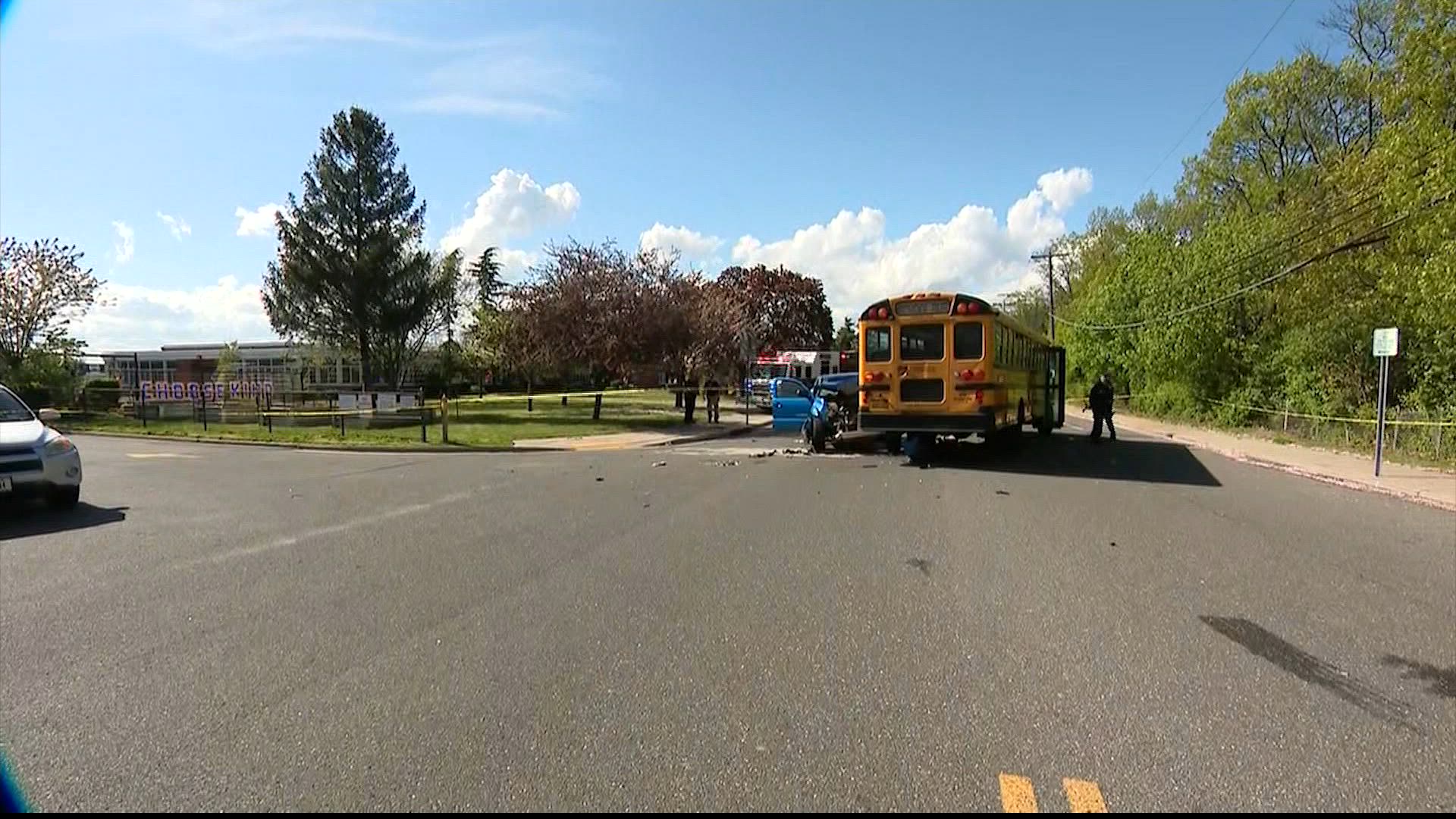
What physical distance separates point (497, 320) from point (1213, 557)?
3325 cm

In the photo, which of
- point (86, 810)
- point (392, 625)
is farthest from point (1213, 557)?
point (86, 810)

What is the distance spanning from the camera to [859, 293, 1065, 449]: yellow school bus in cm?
1479

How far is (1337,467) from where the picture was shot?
610 inches

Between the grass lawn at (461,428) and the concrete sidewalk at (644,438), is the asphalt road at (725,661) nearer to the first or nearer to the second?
the concrete sidewalk at (644,438)

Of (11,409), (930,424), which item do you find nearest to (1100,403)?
(930,424)

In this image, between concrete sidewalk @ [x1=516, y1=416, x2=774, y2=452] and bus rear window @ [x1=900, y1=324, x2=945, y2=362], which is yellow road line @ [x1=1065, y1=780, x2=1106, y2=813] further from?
concrete sidewalk @ [x1=516, y1=416, x2=774, y2=452]

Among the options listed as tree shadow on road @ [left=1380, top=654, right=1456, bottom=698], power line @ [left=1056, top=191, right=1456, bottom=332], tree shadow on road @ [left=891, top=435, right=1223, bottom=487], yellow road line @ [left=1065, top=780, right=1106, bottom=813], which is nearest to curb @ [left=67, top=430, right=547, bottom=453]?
tree shadow on road @ [left=891, top=435, right=1223, bottom=487]

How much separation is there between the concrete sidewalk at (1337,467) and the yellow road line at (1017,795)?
1122cm

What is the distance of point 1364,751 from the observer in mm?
3576

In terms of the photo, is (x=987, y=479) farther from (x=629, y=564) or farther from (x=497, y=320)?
(x=497, y=320)

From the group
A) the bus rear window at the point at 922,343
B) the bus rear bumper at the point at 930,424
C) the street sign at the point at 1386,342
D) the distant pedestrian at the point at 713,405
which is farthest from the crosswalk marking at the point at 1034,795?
the distant pedestrian at the point at 713,405

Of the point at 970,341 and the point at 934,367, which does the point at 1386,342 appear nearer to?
the point at 970,341

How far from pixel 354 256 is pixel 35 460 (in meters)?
32.2

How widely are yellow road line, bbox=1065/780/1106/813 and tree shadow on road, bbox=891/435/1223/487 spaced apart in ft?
36.8
